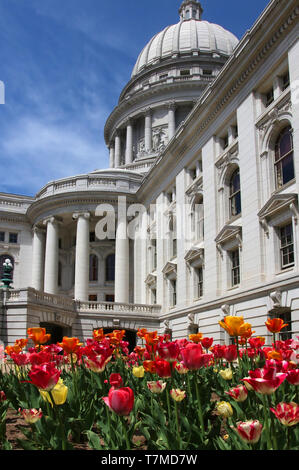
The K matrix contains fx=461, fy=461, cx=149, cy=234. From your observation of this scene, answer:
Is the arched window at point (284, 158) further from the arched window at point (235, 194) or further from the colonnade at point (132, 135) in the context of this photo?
the colonnade at point (132, 135)

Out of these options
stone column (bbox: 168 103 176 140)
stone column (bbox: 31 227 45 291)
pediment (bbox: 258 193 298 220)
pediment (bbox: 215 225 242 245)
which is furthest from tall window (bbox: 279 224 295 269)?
stone column (bbox: 168 103 176 140)

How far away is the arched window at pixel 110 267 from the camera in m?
52.1

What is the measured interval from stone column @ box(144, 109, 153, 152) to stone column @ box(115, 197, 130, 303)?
24.1 metres

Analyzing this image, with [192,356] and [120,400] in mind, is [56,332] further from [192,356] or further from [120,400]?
[120,400]

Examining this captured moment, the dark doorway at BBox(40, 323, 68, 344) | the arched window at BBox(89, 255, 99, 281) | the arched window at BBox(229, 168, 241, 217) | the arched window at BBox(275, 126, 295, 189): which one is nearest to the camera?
the arched window at BBox(275, 126, 295, 189)

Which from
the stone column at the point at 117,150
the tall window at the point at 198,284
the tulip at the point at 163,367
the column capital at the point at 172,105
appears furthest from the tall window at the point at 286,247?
the stone column at the point at 117,150

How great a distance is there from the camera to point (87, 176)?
4822 centimetres

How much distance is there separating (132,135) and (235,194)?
4633 cm

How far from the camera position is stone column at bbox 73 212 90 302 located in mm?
44844

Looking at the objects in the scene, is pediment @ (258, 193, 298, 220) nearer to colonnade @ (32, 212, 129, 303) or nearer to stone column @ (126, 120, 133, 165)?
colonnade @ (32, 212, 129, 303)

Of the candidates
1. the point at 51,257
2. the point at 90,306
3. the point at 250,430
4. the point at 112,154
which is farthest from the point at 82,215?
the point at 250,430

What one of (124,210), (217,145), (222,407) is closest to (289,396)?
(222,407)
